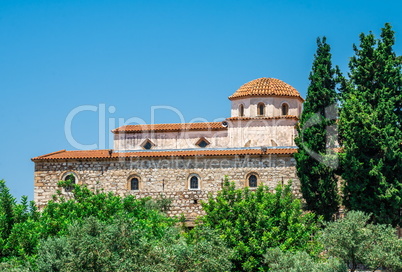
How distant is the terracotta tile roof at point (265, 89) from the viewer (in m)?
42.3

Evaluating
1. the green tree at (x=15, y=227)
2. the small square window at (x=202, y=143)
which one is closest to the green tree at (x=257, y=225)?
the green tree at (x=15, y=227)

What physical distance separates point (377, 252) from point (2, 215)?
12.9 metres

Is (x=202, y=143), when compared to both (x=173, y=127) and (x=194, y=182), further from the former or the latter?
(x=194, y=182)

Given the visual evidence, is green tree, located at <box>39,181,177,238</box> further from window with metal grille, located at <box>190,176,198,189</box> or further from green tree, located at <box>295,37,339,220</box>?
window with metal grille, located at <box>190,176,198,189</box>

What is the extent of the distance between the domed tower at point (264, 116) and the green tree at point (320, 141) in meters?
6.57

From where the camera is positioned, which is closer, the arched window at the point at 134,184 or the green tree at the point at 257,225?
the green tree at the point at 257,225

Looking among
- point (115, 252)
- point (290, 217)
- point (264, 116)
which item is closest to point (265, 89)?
point (264, 116)

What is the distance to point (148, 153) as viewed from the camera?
4019 cm

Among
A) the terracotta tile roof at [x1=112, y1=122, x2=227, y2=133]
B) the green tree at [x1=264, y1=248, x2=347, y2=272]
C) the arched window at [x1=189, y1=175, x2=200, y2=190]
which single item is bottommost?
the green tree at [x1=264, y1=248, x2=347, y2=272]

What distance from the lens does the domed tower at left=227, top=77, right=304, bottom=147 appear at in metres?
42.3

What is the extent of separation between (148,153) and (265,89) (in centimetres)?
728

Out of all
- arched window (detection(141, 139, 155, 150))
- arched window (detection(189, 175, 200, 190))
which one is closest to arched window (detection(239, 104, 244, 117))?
arched window (detection(141, 139, 155, 150))

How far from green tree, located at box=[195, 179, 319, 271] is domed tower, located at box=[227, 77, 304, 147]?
37.5 feet

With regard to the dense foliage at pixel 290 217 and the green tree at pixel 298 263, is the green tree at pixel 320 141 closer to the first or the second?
the dense foliage at pixel 290 217
